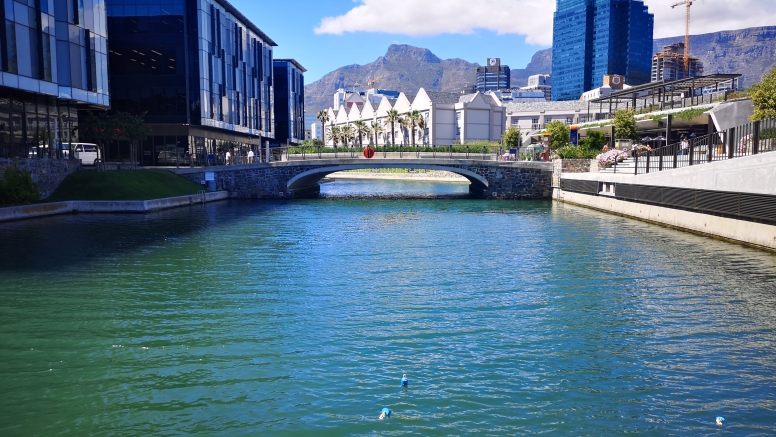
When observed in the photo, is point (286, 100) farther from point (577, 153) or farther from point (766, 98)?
point (766, 98)

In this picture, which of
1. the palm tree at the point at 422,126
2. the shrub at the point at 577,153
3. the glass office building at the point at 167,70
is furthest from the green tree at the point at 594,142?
the palm tree at the point at 422,126

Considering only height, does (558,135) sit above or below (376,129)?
below

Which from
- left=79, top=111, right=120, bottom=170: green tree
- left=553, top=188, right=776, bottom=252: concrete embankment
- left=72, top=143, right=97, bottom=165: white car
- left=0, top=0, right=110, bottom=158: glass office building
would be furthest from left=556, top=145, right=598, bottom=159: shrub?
left=72, top=143, right=97, bottom=165: white car

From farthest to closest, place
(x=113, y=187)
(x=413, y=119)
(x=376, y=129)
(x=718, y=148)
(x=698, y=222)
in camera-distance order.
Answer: (x=376, y=129) < (x=413, y=119) < (x=113, y=187) < (x=698, y=222) < (x=718, y=148)

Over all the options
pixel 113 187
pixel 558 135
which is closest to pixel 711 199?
pixel 113 187

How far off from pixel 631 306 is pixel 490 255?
29.7 ft

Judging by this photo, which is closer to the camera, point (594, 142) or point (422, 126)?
point (594, 142)

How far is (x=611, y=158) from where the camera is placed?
4750 centimetres

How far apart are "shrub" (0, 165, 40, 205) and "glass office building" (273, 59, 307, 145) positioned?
76784 mm

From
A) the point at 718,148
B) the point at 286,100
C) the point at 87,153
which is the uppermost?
the point at 286,100

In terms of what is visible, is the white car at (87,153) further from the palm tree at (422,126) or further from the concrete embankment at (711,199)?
the palm tree at (422,126)

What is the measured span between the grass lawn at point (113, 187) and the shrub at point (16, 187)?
250cm

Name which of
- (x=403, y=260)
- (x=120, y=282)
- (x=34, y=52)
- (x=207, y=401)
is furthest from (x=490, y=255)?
(x=34, y=52)

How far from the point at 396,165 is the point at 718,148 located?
120 ft
